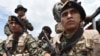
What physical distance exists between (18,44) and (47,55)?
2.16m

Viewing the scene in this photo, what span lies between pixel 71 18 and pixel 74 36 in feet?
0.86

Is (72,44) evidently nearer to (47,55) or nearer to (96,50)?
(47,55)

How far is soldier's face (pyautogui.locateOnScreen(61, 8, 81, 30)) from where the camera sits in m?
4.91

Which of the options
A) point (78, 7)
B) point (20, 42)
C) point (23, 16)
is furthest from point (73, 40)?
point (23, 16)

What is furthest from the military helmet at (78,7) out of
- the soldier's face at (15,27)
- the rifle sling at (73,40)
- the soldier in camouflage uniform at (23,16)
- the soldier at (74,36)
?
the soldier in camouflage uniform at (23,16)

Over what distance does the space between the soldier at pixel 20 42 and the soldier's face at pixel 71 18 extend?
2548 millimetres

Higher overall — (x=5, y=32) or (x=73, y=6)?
(x=73, y=6)

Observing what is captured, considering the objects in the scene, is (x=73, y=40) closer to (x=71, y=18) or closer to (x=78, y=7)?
(x=71, y=18)

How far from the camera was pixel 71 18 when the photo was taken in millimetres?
4941

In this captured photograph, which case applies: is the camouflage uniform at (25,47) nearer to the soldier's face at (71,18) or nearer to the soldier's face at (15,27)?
the soldier's face at (15,27)

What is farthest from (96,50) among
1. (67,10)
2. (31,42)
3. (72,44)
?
(31,42)

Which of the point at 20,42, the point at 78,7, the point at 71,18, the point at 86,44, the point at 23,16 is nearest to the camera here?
the point at 86,44

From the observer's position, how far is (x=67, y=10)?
5.08 metres

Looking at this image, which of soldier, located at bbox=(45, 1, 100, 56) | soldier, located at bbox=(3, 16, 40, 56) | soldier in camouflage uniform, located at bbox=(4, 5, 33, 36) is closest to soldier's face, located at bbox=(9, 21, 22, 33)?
soldier, located at bbox=(3, 16, 40, 56)
